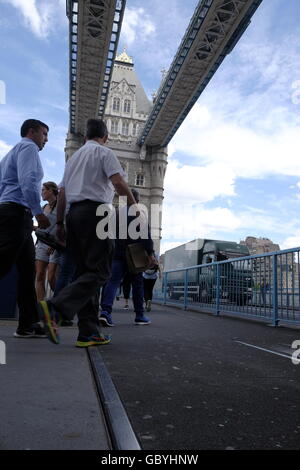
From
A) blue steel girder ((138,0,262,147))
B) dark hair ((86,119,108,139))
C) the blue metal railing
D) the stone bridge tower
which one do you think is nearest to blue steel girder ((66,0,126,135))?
blue steel girder ((138,0,262,147))

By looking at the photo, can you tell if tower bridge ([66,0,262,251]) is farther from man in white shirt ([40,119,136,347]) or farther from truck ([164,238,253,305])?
man in white shirt ([40,119,136,347])

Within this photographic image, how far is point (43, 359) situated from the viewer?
2.56m

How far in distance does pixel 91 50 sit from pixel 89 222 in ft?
94.3

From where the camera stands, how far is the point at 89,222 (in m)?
2.88

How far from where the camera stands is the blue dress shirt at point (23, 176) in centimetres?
299

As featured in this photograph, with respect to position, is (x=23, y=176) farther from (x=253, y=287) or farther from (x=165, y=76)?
(x=165, y=76)

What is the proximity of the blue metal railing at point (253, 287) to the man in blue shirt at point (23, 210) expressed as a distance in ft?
14.0

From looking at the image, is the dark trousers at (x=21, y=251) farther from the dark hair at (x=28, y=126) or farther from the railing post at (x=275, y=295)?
the railing post at (x=275, y=295)

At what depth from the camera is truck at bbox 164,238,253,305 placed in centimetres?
782

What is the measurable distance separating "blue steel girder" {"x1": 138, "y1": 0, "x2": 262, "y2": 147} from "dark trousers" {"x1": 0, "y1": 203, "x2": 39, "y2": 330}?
76.1 ft
